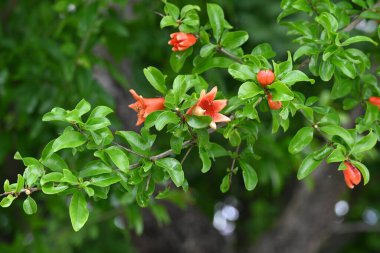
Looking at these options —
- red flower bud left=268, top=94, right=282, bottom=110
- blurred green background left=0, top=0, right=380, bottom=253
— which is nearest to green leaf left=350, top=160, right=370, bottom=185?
red flower bud left=268, top=94, right=282, bottom=110

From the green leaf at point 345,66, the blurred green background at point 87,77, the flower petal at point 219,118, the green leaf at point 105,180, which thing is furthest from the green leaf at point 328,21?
the blurred green background at point 87,77

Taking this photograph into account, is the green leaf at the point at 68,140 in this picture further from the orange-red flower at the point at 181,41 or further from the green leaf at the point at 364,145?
the green leaf at the point at 364,145

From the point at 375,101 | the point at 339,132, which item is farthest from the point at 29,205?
the point at 375,101

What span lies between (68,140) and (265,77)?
39 cm

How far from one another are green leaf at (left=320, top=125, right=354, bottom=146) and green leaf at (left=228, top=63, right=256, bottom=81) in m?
0.20

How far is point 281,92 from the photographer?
128cm

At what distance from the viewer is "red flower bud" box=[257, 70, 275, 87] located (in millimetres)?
1306

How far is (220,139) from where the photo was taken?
3.03 metres

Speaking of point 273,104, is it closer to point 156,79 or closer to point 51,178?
point 156,79

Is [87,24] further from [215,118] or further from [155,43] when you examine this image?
[215,118]

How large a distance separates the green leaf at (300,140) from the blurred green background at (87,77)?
98 centimetres

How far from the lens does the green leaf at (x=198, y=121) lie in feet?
4.25

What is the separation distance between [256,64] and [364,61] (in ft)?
0.96

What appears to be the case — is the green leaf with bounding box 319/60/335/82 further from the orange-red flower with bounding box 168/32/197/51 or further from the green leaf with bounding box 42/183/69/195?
the green leaf with bounding box 42/183/69/195
